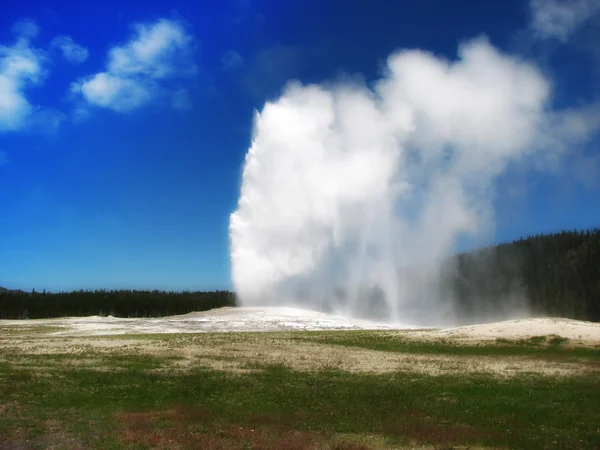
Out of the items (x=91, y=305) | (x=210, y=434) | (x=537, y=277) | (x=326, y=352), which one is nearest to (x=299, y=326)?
(x=326, y=352)

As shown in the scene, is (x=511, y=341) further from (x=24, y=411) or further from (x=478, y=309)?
(x=478, y=309)

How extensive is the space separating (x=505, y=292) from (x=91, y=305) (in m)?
105

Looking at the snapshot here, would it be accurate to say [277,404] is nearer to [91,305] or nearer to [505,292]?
[91,305]

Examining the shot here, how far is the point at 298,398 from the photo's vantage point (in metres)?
21.5

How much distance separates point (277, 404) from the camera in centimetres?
2031

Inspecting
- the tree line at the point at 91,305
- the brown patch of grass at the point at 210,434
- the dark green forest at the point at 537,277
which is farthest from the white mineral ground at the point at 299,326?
the dark green forest at the point at 537,277

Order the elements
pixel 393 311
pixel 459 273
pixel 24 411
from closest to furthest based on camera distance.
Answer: pixel 24 411
pixel 393 311
pixel 459 273

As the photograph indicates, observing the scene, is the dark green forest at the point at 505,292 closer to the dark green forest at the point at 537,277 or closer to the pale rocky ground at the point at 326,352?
the dark green forest at the point at 537,277

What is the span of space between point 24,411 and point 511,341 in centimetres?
3963

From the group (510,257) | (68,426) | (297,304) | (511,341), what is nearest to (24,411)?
(68,426)

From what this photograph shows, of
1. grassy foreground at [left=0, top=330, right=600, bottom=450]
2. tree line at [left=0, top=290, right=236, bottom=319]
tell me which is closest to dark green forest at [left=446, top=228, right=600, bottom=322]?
tree line at [left=0, top=290, right=236, bottom=319]

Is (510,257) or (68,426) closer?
(68,426)

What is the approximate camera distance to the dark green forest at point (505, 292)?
4491 inches

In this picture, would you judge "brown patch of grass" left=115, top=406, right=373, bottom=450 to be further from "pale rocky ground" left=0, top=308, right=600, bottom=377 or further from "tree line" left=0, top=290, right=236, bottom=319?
"tree line" left=0, top=290, right=236, bottom=319
